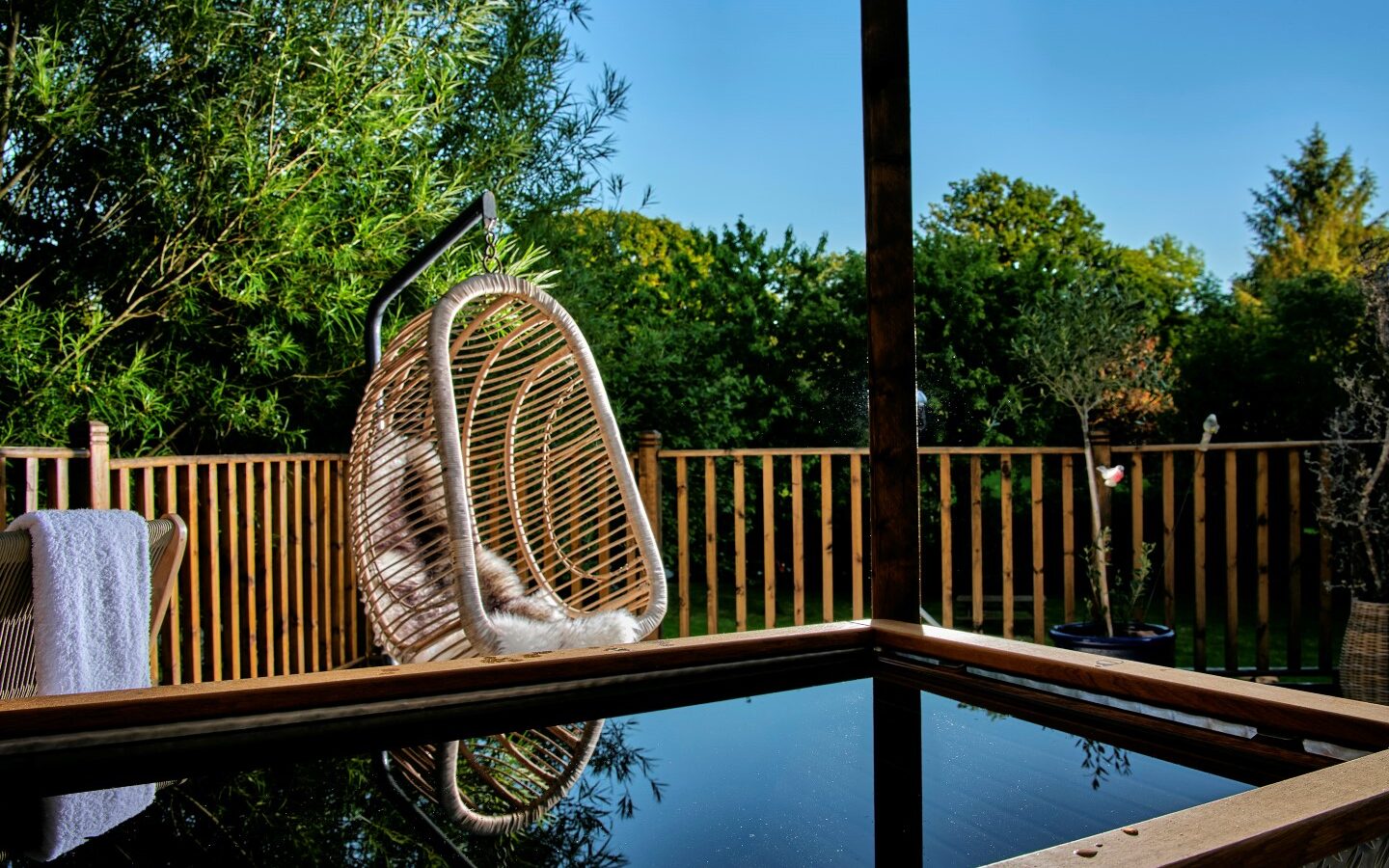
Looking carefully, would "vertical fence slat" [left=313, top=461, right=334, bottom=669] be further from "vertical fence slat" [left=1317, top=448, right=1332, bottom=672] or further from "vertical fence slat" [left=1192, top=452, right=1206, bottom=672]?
"vertical fence slat" [left=1317, top=448, right=1332, bottom=672]

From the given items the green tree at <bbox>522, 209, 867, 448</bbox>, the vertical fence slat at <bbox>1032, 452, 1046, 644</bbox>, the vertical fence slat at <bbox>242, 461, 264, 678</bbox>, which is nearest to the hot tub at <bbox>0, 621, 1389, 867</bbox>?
the vertical fence slat at <bbox>242, 461, 264, 678</bbox>

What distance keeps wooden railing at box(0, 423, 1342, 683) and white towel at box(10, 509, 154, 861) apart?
99 cm

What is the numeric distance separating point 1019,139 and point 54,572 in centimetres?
807

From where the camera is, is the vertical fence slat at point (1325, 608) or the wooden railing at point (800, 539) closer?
the wooden railing at point (800, 539)

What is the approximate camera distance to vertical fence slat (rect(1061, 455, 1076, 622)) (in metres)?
3.82

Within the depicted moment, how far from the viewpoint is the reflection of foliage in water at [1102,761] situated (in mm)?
963

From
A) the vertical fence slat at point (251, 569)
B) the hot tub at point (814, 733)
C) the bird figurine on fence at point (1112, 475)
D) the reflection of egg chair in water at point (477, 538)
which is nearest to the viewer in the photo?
the hot tub at point (814, 733)

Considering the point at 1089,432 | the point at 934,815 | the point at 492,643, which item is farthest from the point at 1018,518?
the point at 934,815

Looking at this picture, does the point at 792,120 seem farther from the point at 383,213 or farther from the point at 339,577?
the point at 339,577

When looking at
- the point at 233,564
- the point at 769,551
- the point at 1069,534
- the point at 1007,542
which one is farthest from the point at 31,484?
the point at 1069,534

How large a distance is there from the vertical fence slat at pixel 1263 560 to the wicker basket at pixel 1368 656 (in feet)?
1.13

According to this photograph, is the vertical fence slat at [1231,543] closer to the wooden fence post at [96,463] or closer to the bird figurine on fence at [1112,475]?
the bird figurine on fence at [1112,475]

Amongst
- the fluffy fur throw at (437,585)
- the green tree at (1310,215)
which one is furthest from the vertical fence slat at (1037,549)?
the green tree at (1310,215)

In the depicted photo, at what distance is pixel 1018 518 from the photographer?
17.1 feet
